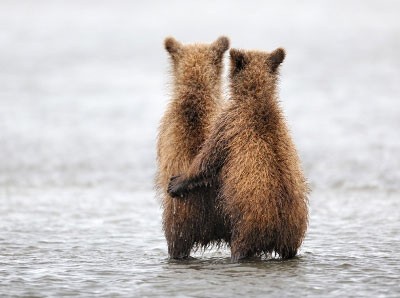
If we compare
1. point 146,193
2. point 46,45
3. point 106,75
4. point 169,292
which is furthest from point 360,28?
point 169,292

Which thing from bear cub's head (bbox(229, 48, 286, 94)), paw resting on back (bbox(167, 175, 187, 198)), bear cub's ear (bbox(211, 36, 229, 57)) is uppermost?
bear cub's ear (bbox(211, 36, 229, 57))

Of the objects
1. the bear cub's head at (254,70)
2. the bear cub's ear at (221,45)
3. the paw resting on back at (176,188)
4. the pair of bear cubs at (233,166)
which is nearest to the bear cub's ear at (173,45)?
the pair of bear cubs at (233,166)

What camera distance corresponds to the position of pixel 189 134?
22.3ft

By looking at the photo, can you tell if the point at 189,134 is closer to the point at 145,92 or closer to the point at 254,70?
the point at 254,70

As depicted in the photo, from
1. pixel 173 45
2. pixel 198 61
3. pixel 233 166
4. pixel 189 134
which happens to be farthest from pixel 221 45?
pixel 233 166

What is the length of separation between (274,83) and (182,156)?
92cm

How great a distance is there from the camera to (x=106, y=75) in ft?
65.0

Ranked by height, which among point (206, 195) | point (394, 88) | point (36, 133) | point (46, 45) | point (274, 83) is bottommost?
point (206, 195)

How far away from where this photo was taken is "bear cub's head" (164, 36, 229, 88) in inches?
275

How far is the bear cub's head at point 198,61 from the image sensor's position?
6.97 metres

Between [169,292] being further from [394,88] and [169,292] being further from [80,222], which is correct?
[394,88]

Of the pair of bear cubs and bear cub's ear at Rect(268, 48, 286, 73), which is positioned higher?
bear cub's ear at Rect(268, 48, 286, 73)

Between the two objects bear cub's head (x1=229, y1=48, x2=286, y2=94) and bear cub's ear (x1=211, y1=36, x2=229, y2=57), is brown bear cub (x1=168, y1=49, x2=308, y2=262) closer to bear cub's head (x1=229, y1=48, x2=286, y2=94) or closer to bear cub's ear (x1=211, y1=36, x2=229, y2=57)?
bear cub's head (x1=229, y1=48, x2=286, y2=94)

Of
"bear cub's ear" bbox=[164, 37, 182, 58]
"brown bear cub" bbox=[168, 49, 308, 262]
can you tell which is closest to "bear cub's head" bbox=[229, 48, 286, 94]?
"brown bear cub" bbox=[168, 49, 308, 262]
